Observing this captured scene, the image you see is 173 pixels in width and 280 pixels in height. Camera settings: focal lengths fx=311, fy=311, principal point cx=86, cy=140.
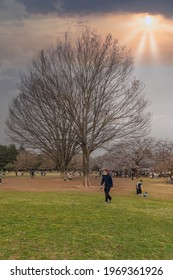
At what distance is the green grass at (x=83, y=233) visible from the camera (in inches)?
301

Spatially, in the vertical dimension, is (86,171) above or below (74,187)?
above

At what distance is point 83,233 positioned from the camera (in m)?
9.48

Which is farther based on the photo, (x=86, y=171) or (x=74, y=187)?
(x=86, y=171)

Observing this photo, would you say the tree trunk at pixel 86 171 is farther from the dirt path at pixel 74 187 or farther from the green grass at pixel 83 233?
the green grass at pixel 83 233

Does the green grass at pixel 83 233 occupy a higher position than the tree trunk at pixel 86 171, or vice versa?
the tree trunk at pixel 86 171

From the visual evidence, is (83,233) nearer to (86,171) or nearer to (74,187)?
(74,187)

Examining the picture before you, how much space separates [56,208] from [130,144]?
53.1 m

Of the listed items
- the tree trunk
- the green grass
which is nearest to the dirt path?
the tree trunk

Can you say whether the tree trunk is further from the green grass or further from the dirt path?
the green grass

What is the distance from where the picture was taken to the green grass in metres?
7.66

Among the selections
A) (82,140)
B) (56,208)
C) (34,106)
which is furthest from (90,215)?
(34,106)

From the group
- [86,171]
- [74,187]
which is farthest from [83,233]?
[86,171]

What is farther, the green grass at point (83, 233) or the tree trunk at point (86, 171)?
the tree trunk at point (86, 171)

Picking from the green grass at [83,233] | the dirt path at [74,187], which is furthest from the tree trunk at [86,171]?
the green grass at [83,233]
